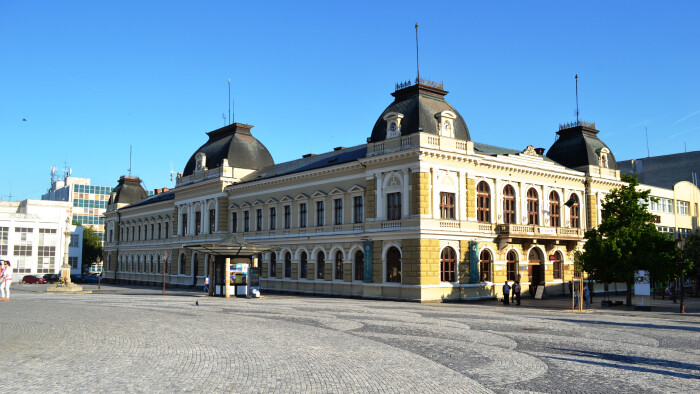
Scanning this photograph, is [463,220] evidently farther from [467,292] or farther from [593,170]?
[593,170]

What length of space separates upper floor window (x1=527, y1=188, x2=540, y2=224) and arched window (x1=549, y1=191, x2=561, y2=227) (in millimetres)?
1526

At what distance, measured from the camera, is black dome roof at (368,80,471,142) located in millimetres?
39719

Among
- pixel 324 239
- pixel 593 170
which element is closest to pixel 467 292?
pixel 324 239

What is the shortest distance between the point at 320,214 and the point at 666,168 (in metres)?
48.7

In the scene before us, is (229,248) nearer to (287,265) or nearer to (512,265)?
(287,265)

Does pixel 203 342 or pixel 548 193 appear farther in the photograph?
pixel 548 193

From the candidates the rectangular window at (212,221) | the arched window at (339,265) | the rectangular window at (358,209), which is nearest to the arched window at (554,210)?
the rectangular window at (358,209)

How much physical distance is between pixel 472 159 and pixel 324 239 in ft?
42.0

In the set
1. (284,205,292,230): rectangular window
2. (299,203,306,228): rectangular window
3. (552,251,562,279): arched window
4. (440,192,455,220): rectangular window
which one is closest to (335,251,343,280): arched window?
(299,203,306,228): rectangular window

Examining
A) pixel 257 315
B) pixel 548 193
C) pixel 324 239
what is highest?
pixel 548 193

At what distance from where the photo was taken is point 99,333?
17.3 meters

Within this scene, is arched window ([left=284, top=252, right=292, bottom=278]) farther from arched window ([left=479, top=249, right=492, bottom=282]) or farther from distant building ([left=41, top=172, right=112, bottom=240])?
distant building ([left=41, top=172, right=112, bottom=240])

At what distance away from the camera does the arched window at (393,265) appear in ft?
129

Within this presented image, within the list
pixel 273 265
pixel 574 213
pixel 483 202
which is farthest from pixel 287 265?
pixel 574 213
